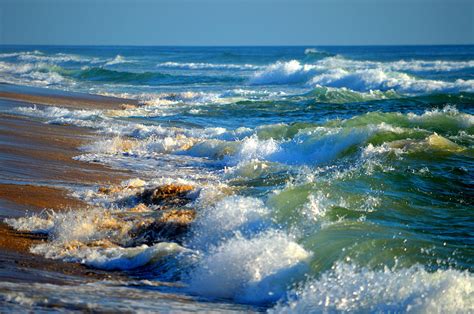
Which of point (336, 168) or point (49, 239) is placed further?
point (336, 168)

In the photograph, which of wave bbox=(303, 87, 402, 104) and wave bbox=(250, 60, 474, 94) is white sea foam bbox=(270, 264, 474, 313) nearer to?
wave bbox=(303, 87, 402, 104)

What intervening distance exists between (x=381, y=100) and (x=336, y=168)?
1746cm

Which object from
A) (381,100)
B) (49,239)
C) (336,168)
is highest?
(381,100)

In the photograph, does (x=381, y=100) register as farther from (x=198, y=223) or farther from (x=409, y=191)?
Result: (x=198, y=223)

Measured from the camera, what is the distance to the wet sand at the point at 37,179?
25.1ft

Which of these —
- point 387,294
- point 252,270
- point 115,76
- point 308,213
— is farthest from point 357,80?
point 387,294

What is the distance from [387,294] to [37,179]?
282 inches

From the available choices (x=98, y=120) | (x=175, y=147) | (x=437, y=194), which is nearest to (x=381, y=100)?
(x=98, y=120)

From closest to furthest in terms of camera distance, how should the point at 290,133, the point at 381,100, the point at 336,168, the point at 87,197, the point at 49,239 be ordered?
the point at 49,239 → the point at 87,197 → the point at 336,168 → the point at 290,133 → the point at 381,100

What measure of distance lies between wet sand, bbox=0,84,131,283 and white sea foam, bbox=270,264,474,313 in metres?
2.10

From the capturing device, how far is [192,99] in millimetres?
34062

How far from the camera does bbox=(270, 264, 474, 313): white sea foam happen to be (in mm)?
6090

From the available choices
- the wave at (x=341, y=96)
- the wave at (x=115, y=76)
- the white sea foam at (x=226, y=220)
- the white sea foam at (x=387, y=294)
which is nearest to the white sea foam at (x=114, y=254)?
the white sea foam at (x=226, y=220)

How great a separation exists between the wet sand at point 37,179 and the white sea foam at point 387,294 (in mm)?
2098
